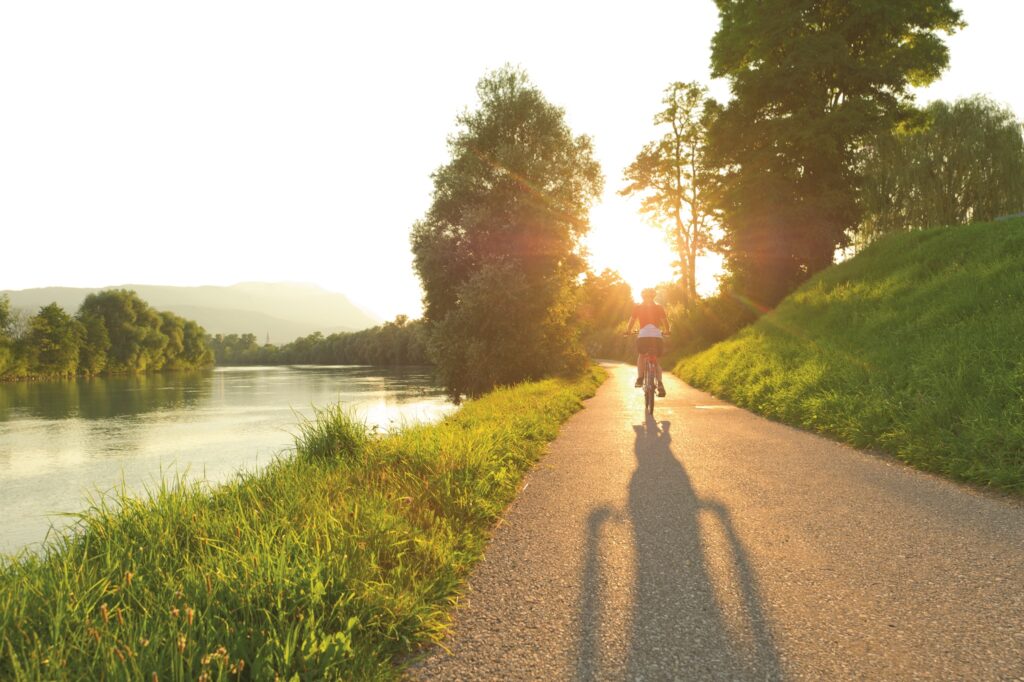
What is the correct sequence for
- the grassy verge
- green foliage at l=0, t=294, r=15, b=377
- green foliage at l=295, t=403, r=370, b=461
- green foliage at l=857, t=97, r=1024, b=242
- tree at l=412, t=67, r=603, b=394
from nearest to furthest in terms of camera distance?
the grassy verge, green foliage at l=295, t=403, r=370, b=461, tree at l=412, t=67, r=603, b=394, green foliage at l=857, t=97, r=1024, b=242, green foliage at l=0, t=294, r=15, b=377

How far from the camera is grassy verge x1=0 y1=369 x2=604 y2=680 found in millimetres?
2131

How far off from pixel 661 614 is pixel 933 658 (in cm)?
117

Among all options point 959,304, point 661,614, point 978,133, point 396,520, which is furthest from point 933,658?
point 978,133

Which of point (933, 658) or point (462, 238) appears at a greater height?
point (462, 238)

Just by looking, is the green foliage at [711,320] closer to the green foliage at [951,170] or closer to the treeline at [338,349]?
the green foliage at [951,170]

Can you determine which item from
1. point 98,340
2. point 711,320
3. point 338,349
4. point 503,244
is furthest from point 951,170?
point 98,340

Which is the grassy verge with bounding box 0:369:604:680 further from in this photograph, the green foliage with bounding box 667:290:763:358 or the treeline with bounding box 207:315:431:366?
the treeline with bounding box 207:315:431:366

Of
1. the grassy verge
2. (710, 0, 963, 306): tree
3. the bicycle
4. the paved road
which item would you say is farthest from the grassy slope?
the grassy verge

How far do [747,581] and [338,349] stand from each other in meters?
102

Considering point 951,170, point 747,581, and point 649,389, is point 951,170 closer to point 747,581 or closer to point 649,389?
point 649,389

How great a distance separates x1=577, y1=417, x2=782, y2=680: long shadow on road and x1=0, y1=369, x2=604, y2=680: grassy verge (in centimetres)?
83

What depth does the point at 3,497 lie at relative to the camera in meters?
11.3

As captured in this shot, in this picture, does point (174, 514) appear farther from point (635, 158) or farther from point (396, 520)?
point (635, 158)

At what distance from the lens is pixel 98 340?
73875 mm
